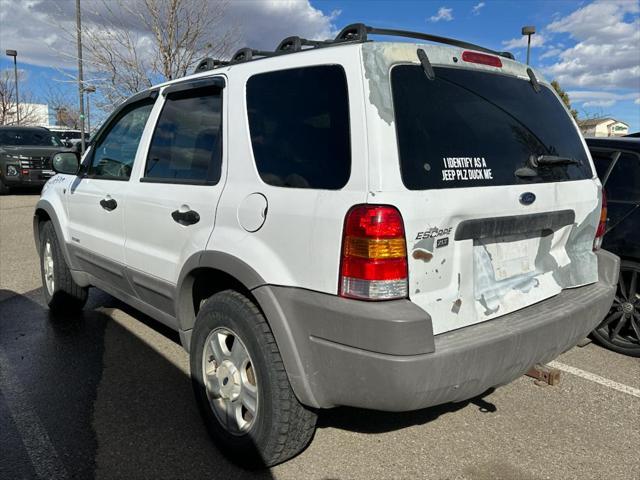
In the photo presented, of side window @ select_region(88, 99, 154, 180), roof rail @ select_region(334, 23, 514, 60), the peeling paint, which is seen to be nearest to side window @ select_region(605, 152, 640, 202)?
roof rail @ select_region(334, 23, 514, 60)

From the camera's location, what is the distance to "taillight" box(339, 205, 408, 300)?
2.10 metres

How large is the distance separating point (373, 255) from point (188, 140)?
158 centimetres

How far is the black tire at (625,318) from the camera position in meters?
4.24

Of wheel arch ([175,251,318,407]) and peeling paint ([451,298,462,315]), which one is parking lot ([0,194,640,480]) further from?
peeling paint ([451,298,462,315])

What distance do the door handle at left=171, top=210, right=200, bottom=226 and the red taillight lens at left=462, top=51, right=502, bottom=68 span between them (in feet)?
5.09

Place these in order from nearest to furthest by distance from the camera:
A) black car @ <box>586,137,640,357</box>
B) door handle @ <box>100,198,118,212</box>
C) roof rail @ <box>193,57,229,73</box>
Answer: roof rail @ <box>193,57,229,73</box> < door handle @ <box>100,198,118,212</box> < black car @ <box>586,137,640,357</box>

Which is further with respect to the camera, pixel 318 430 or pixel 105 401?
pixel 105 401

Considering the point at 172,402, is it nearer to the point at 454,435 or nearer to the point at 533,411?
the point at 454,435

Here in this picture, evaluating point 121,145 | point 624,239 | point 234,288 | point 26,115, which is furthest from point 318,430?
point 26,115

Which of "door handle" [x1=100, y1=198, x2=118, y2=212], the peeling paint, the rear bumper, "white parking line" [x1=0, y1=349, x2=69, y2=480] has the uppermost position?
"door handle" [x1=100, y1=198, x2=118, y2=212]

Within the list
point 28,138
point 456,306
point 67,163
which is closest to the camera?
point 456,306

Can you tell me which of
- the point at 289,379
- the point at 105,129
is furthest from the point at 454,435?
the point at 105,129

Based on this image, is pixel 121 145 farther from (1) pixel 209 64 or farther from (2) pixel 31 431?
(2) pixel 31 431

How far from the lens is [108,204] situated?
3.75 meters
